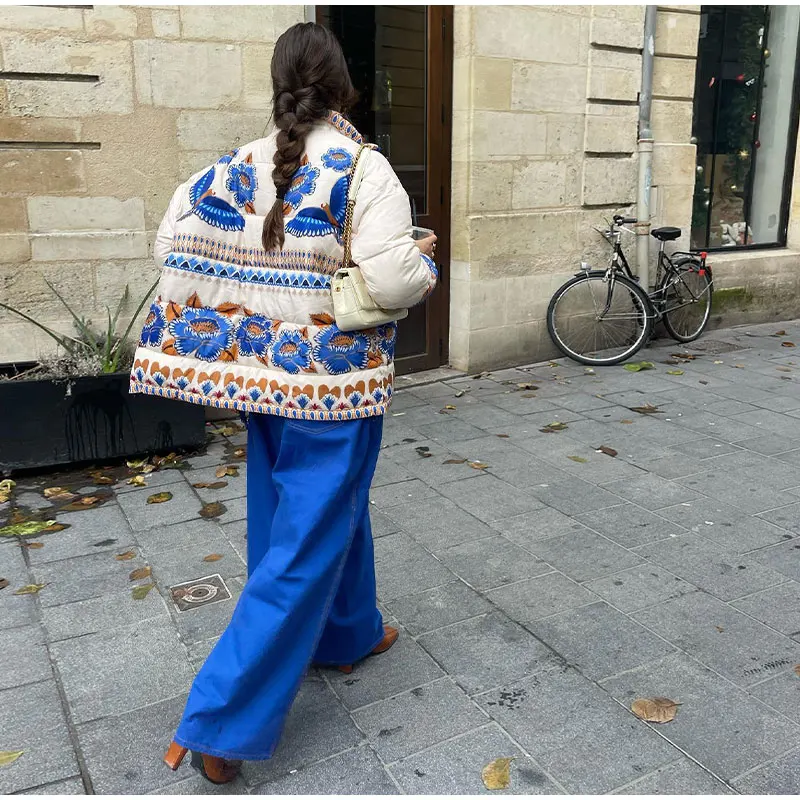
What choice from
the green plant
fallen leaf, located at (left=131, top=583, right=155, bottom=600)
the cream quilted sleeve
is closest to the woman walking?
the cream quilted sleeve

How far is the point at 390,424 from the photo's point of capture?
5.72m

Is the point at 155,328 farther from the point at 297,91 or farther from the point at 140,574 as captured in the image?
the point at 140,574

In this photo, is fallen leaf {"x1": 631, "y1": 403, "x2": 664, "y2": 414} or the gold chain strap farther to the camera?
fallen leaf {"x1": 631, "y1": 403, "x2": 664, "y2": 414}

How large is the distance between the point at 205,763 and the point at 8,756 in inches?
25.0

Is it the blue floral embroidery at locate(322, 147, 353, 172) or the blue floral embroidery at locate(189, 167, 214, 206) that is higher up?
the blue floral embroidery at locate(322, 147, 353, 172)

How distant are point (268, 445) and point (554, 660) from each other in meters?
1.28

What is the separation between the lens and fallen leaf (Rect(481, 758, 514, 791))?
7.61 feet

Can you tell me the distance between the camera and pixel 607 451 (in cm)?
514

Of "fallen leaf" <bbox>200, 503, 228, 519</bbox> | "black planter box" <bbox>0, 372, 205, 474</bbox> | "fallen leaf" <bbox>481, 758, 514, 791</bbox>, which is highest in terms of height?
"black planter box" <bbox>0, 372, 205, 474</bbox>

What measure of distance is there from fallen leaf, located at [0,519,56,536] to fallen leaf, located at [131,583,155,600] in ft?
2.89

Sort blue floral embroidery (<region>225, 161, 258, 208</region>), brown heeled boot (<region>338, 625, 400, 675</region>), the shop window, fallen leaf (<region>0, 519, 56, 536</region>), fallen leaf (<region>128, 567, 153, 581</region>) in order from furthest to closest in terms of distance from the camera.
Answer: the shop window < fallen leaf (<region>0, 519, 56, 536</region>) < fallen leaf (<region>128, 567, 153, 581</region>) < brown heeled boot (<region>338, 625, 400, 675</region>) < blue floral embroidery (<region>225, 161, 258, 208</region>)

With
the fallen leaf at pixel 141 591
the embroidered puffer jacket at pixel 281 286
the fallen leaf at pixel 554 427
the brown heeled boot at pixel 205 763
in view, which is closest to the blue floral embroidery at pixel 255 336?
the embroidered puffer jacket at pixel 281 286

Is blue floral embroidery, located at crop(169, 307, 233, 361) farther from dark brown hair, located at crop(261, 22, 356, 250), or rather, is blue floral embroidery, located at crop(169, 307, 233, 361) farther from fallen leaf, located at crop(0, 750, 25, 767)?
fallen leaf, located at crop(0, 750, 25, 767)

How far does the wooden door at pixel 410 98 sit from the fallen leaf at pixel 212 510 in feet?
9.50
